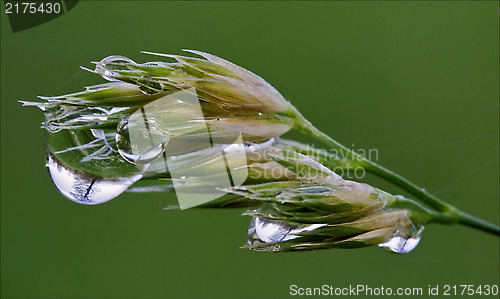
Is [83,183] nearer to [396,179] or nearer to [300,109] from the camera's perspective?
[396,179]

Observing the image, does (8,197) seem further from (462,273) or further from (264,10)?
(462,273)

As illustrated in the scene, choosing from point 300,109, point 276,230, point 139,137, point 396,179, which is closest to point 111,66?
point 139,137

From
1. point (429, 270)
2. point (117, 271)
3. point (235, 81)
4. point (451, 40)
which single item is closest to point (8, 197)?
point (117, 271)

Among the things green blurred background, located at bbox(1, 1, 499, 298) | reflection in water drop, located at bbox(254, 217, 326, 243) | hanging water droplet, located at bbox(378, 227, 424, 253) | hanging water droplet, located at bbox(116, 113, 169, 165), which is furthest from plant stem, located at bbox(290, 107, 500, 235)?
green blurred background, located at bbox(1, 1, 499, 298)

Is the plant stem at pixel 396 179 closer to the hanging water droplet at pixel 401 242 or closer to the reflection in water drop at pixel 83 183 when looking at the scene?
the hanging water droplet at pixel 401 242

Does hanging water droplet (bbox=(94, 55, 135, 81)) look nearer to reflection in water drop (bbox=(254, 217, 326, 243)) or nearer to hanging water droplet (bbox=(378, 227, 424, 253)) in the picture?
reflection in water drop (bbox=(254, 217, 326, 243))

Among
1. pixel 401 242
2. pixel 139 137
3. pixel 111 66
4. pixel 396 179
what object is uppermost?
pixel 111 66
